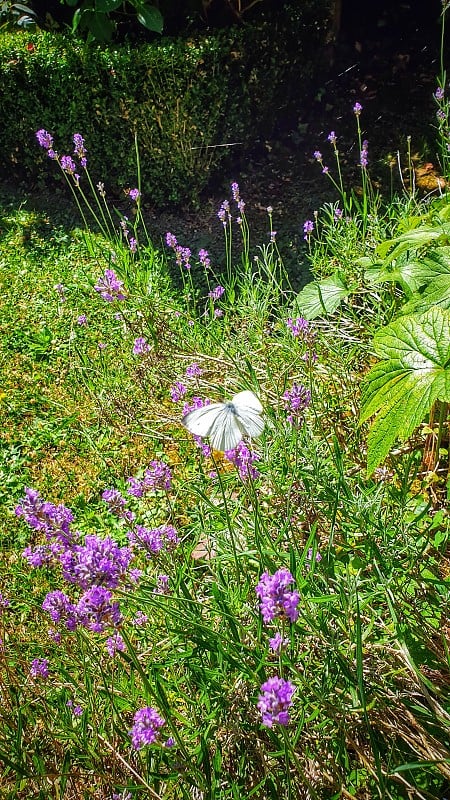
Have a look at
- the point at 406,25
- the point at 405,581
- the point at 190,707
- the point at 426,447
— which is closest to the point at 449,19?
the point at 406,25

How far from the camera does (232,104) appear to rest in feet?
16.3

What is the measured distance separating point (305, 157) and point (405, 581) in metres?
4.32

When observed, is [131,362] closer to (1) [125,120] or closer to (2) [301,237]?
(2) [301,237]

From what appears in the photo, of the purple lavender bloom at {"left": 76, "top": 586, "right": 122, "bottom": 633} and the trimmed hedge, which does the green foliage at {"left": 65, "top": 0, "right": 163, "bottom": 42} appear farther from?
the purple lavender bloom at {"left": 76, "top": 586, "right": 122, "bottom": 633}

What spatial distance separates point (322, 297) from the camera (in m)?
2.94

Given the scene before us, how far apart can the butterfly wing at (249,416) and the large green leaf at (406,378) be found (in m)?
0.47

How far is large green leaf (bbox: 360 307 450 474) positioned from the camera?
5.71 ft

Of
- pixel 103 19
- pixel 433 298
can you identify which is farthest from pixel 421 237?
pixel 103 19

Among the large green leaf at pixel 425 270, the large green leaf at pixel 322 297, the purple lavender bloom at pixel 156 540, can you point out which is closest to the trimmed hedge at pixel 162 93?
the large green leaf at pixel 322 297

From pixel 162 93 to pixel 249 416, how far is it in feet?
13.5

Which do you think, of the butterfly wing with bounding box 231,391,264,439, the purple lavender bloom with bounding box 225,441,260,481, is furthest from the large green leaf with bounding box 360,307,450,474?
the butterfly wing with bounding box 231,391,264,439

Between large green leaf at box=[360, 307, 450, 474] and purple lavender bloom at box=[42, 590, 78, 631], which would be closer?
purple lavender bloom at box=[42, 590, 78, 631]

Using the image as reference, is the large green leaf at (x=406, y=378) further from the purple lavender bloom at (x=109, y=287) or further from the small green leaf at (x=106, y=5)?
the small green leaf at (x=106, y=5)

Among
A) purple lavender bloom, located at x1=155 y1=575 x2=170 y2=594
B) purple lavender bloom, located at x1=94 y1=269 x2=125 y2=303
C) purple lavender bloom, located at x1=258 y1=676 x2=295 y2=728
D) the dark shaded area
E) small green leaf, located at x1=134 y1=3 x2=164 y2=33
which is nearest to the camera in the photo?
purple lavender bloom, located at x1=258 y1=676 x2=295 y2=728
